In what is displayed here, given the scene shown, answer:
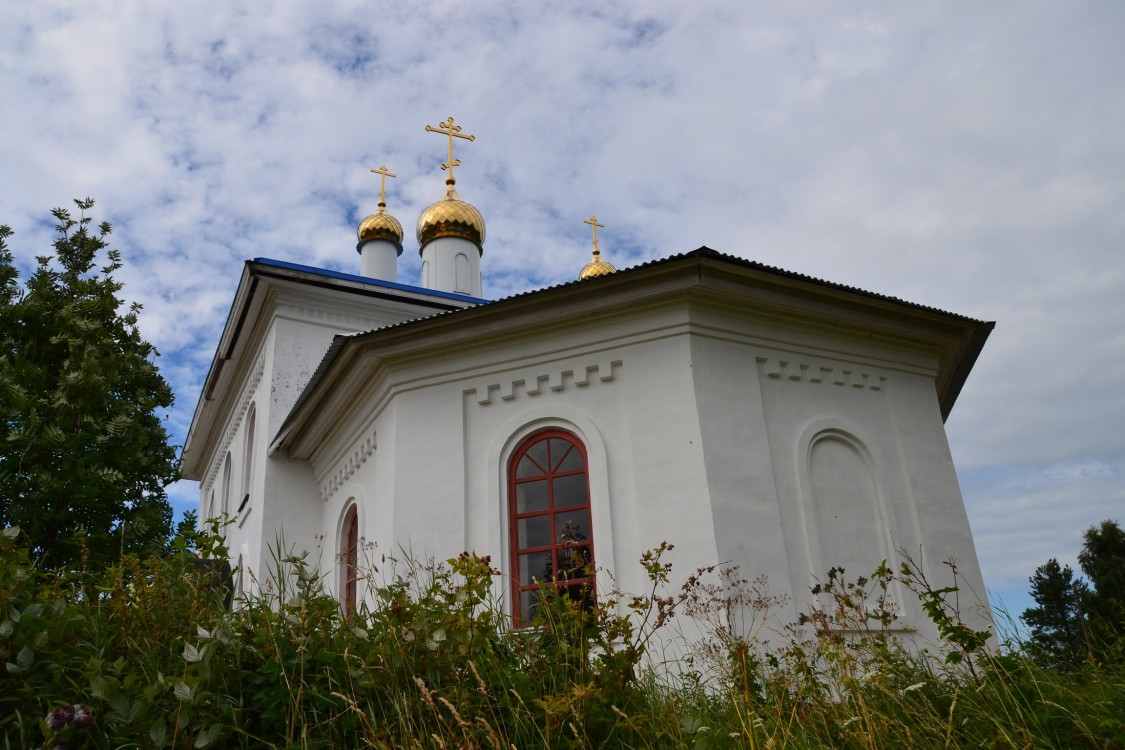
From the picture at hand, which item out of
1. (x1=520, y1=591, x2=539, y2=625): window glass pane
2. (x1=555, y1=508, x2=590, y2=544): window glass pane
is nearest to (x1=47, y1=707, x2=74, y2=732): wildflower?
(x1=520, y1=591, x2=539, y2=625): window glass pane

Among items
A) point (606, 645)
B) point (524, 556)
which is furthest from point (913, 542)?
point (606, 645)

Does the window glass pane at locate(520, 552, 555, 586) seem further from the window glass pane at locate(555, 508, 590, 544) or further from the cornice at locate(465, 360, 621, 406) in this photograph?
the cornice at locate(465, 360, 621, 406)

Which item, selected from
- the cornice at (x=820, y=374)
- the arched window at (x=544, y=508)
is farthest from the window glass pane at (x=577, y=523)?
the cornice at (x=820, y=374)

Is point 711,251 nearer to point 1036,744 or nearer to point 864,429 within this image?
point 864,429

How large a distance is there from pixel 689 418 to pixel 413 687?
17.5ft

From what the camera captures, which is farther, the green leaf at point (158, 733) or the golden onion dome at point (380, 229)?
the golden onion dome at point (380, 229)

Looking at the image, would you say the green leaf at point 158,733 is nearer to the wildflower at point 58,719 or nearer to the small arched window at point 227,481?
the wildflower at point 58,719

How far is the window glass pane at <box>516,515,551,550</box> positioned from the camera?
9203mm

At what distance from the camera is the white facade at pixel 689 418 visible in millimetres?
8680

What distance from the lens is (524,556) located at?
9164mm

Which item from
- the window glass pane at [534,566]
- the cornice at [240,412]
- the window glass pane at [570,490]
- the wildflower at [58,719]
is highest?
the cornice at [240,412]

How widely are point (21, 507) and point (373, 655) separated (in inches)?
346

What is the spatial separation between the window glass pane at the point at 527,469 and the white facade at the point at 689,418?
0.14 meters

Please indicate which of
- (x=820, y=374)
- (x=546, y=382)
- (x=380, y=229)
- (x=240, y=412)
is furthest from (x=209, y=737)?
(x=380, y=229)
